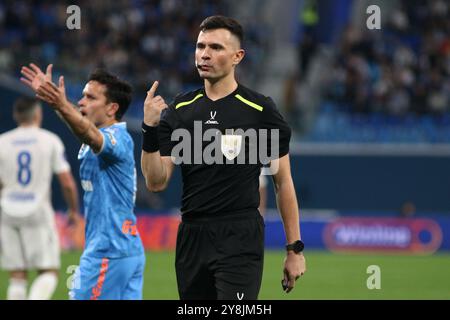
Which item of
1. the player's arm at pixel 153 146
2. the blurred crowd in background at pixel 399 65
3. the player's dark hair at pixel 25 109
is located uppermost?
the blurred crowd in background at pixel 399 65

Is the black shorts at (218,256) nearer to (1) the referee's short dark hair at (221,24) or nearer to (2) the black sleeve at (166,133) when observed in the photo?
(2) the black sleeve at (166,133)

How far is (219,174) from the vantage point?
600 centimetres

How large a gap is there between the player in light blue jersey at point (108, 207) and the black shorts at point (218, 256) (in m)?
1.10

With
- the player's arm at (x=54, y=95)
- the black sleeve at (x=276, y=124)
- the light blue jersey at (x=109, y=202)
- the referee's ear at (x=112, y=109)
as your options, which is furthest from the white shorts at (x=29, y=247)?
the black sleeve at (x=276, y=124)

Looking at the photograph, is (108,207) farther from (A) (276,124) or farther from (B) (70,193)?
(B) (70,193)

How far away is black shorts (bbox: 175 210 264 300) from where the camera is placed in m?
5.88

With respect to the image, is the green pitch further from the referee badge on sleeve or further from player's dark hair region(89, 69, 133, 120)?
the referee badge on sleeve

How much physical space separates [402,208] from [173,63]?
23.8 ft

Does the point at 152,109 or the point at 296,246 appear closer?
the point at 152,109

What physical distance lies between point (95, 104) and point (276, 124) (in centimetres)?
174

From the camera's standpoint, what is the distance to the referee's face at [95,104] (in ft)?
23.8

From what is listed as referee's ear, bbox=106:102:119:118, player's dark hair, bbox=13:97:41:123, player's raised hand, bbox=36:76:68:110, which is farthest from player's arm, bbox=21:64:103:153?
player's dark hair, bbox=13:97:41:123

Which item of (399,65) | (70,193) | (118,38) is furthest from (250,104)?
(399,65)

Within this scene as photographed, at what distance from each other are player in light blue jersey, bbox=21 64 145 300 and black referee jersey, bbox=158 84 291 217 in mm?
867
